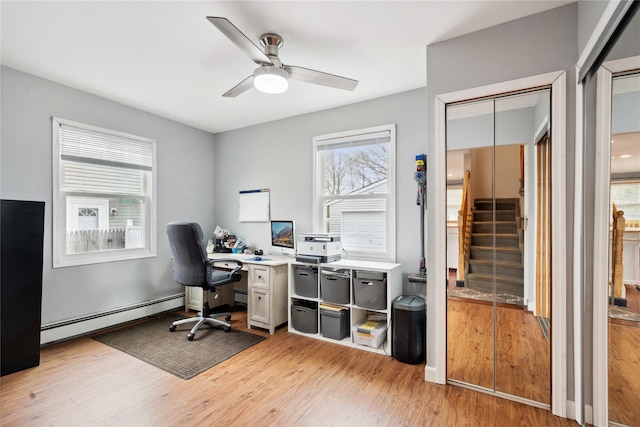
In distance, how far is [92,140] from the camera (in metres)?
3.20

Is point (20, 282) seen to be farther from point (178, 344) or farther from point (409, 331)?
point (409, 331)

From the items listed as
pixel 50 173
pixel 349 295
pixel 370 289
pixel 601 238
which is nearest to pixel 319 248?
pixel 349 295

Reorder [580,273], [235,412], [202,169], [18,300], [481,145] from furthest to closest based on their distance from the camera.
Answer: [202,169] < [18,300] < [481,145] < [235,412] < [580,273]

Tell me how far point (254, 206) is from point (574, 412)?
3.73m

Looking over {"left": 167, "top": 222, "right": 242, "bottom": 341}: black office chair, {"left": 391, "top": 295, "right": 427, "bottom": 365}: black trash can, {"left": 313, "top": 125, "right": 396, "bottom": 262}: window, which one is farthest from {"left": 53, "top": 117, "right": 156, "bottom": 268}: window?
{"left": 391, "top": 295, "right": 427, "bottom": 365}: black trash can

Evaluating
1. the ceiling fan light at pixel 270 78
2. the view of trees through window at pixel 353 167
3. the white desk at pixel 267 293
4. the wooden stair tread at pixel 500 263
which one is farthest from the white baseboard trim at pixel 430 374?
the ceiling fan light at pixel 270 78

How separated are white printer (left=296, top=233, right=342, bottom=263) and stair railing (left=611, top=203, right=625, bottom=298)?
2.13m

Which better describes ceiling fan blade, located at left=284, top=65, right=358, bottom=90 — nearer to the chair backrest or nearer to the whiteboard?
the chair backrest

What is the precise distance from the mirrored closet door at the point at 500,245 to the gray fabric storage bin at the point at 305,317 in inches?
52.8

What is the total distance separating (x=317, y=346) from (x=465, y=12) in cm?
298

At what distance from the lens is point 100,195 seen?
3268mm

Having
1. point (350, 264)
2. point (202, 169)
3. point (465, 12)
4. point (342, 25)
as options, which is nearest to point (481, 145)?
point (465, 12)

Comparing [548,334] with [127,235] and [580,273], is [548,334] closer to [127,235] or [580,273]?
[580,273]

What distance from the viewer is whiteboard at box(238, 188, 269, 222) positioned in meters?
4.10
